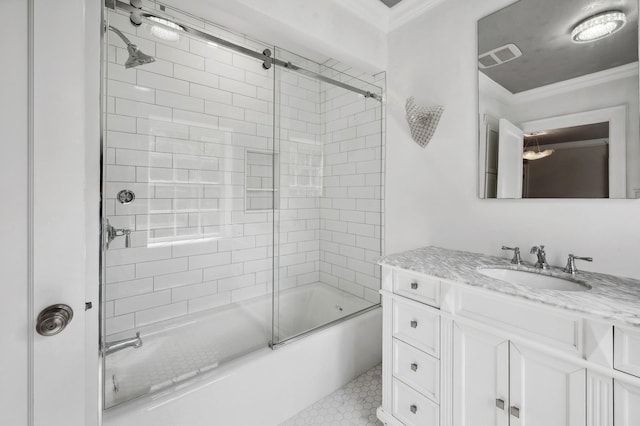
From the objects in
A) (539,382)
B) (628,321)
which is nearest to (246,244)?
(539,382)

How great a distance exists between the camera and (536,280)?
1.32 meters

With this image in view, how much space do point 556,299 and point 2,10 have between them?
5.76 ft

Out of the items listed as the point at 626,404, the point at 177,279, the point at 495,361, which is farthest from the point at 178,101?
the point at 626,404

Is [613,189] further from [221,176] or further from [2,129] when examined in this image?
[221,176]

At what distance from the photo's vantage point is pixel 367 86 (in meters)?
2.27

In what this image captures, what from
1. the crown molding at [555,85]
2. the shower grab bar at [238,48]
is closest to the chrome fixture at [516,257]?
the crown molding at [555,85]

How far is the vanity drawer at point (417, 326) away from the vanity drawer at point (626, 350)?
55cm

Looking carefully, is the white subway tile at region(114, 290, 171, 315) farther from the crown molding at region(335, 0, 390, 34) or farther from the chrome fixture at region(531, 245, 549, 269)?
the crown molding at region(335, 0, 390, 34)

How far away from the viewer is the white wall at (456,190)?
4.14ft

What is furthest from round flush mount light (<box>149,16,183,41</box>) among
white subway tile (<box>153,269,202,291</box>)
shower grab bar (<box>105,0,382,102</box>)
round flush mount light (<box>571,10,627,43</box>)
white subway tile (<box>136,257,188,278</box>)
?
round flush mount light (<box>571,10,627,43</box>)

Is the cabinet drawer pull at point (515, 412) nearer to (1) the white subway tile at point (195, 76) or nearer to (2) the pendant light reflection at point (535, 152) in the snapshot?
(2) the pendant light reflection at point (535, 152)

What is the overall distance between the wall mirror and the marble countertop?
39cm

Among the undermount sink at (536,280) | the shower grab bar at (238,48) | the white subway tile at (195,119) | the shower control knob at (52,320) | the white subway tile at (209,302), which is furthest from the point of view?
the white subway tile at (209,302)

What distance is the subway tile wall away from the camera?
183 centimetres
